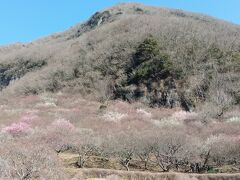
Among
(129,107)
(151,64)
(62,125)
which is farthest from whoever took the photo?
(151,64)

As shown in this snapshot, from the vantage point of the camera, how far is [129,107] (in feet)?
170

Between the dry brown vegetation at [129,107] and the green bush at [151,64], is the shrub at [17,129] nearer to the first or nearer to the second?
the dry brown vegetation at [129,107]

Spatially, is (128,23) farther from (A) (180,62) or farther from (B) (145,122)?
(B) (145,122)

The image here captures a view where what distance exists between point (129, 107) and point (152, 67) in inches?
324

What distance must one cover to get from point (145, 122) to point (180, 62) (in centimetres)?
1834

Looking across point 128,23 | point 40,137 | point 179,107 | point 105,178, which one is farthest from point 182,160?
point 128,23

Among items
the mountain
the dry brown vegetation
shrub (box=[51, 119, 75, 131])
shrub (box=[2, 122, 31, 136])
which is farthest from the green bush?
shrub (box=[2, 122, 31, 136])

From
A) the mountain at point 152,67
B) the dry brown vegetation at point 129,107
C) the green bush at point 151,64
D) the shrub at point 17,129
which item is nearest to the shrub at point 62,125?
the dry brown vegetation at point 129,107

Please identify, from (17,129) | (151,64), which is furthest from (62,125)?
(151,64)

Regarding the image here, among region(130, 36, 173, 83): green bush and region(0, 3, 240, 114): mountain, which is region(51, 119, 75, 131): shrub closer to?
region(0, 3, 240, 114): mountain

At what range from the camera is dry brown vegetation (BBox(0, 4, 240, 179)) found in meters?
29.4

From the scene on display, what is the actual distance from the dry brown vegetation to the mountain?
0.14 metres

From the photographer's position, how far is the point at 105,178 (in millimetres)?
25422

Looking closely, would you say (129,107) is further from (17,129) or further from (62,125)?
(17,129)
